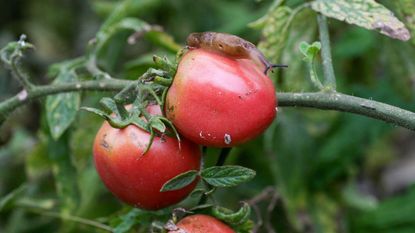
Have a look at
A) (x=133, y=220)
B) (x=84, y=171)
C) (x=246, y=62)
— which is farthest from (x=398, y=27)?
(x=84, y=171)

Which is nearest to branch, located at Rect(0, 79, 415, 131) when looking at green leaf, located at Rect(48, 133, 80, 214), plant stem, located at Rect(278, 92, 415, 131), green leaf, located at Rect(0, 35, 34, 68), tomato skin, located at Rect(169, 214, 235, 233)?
plant stem, located at Rect(278, 92, 415, 131)

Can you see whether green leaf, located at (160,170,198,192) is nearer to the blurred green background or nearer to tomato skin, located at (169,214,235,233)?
tomato skin, located at (169,214,235,233)

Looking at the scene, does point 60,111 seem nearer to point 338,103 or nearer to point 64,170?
point 64,170

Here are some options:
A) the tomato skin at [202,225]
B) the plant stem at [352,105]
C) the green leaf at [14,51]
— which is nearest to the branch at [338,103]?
the plant stem at [352,105]

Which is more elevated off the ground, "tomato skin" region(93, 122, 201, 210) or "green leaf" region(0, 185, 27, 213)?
"tomato skin" region(93, 122, 201, 210)

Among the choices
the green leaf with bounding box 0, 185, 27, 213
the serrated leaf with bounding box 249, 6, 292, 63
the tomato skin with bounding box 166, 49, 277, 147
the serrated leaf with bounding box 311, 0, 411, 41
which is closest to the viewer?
the tomato skin with bounding box 166, 49, 277, 147

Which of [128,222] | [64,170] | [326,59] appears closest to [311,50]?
[326,59]

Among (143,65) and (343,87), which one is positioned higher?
(143,65)

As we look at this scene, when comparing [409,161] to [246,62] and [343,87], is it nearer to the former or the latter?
[343,87]
